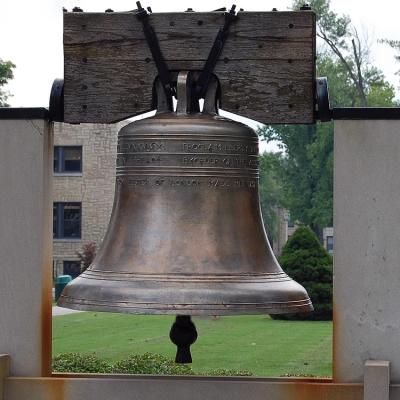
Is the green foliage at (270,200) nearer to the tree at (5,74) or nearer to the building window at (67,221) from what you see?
the building window at (67,221)

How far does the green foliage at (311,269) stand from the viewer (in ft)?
79.7

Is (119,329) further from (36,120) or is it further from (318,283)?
(36,120)

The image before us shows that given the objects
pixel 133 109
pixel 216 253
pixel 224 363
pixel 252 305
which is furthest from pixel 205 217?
pixel 224 363

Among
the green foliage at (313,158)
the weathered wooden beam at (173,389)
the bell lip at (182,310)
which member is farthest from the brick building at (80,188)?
the bell lip at (182,310)

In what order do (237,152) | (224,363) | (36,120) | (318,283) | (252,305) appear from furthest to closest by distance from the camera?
(318,283)
(224,363)
(36,120)
(237,152)
(252,305)

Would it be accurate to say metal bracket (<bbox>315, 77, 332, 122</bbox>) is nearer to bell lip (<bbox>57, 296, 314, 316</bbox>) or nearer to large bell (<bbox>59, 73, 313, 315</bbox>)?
large bell (<bbox>59, 73, 313, 315</bbox>)

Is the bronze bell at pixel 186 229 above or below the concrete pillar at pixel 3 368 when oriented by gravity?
above

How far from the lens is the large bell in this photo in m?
4.85

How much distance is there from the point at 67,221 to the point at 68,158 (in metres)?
2.97

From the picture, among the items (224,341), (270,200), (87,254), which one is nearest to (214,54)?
(224,341)

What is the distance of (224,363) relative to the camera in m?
14.5

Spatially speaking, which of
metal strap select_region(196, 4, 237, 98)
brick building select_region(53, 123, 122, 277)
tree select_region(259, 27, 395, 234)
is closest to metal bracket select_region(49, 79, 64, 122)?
metal strap select_region(196, 4, 237, 98)

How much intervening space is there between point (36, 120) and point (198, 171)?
4.09 ft

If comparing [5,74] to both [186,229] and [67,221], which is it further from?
[186,229]
